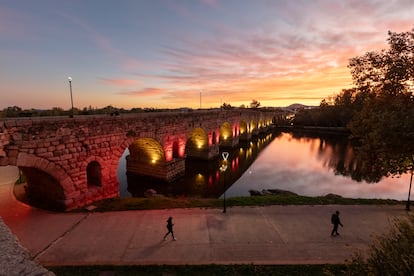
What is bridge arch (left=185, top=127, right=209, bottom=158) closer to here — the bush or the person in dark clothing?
the person in dark clothing

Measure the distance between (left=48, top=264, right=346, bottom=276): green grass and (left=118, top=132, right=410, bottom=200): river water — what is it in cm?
894

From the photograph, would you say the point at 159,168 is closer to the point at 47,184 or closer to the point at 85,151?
the point at 85,151

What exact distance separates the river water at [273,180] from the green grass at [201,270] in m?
8.94

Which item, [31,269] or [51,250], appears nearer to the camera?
[31,269]

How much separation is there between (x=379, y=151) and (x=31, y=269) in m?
13.6

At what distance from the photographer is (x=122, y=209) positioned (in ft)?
45.1

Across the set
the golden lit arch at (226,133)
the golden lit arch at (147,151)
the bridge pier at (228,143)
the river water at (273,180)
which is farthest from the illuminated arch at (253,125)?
the golden lit arch at (147,151)

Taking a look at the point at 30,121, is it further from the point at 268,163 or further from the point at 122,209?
the point at 268,163

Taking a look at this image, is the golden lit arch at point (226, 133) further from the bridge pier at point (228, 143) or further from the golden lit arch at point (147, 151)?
the golden lit arch at point (147, 151)

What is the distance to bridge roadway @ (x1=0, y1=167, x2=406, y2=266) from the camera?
912 centimetres

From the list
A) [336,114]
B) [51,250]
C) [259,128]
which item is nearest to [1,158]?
[51,250]

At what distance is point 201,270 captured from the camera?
823 centimetres

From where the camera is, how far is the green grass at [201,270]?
26.6 ft

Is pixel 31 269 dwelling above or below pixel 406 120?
below
